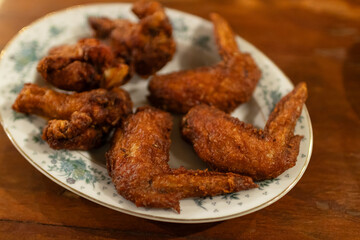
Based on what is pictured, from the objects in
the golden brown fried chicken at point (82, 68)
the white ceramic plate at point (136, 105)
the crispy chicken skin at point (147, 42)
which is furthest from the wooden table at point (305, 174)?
the crispy chicken skin at point (147, 42)

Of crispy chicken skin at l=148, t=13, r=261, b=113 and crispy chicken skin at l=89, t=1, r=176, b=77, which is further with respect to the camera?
crispy chicken skin at l=89, t=1, r=176, b=77

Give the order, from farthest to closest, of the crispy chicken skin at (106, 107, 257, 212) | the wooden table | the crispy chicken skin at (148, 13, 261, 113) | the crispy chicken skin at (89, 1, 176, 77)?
the crispy chicken skin at (89, 1, 176, 77) < the crispy chicken skin at (148, 13, 261, 113) < the wooden table < the crispy chicken skin at (106, 107, 257, 212)

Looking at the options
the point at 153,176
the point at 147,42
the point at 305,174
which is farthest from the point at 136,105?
the point at 305,174

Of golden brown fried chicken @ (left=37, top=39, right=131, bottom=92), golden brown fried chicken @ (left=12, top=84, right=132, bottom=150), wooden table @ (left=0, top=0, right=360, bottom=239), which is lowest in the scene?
wooden table @ (left=0, top=0, right=360, bottom=239)

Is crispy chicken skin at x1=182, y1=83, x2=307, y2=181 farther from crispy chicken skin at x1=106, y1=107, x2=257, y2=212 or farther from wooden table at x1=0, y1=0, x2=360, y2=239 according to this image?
wooden table at x1=0, y1=0, x2=360, y2=239

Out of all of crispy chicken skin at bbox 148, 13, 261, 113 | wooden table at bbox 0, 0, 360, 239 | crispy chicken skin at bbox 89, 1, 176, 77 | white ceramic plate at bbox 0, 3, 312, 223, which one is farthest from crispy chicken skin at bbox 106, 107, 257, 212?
crispy chicken skin at bbox 89, 1, 176, 77

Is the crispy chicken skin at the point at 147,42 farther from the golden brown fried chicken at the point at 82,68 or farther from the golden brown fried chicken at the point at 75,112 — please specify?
the golden brown fried chicken at the point at 75,112

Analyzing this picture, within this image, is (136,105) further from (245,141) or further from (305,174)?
(305,174)
